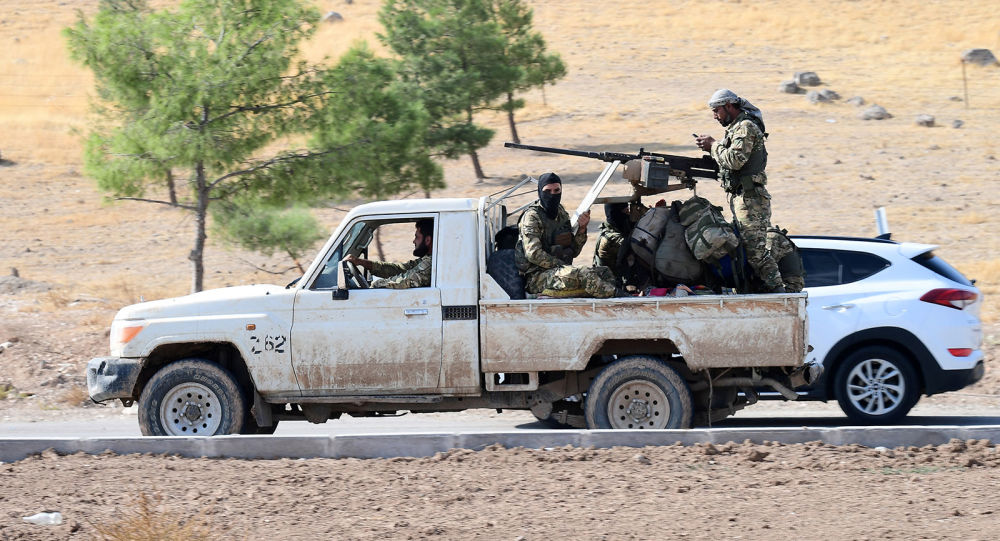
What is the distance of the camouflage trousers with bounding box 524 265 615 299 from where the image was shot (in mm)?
8453

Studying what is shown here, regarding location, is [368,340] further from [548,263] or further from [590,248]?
[590,248]

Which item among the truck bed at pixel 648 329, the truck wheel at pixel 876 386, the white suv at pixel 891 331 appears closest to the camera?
the truck bed at pixel 648 329

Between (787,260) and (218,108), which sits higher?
(218,108)

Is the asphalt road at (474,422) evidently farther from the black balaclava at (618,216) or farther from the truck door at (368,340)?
the black balaclava at (618,216)

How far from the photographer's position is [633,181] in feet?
29.6

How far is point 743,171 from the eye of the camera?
9.26m

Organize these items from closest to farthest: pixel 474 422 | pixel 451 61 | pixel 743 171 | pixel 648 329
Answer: pixel 648 329
pixel 743 171
pixel 474 422
pixel 451 61

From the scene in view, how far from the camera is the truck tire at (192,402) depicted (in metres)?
8.70

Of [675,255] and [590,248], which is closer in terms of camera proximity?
[675,255]

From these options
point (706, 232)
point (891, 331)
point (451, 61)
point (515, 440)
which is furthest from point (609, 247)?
point (451, 61)

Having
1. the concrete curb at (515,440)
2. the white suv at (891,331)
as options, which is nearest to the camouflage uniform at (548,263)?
the concrete curb at (515,440)

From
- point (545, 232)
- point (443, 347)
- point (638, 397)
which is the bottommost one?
point (638, 397)

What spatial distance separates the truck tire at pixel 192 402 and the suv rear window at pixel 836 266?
5.06 meters

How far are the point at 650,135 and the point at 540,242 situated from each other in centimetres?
3219
